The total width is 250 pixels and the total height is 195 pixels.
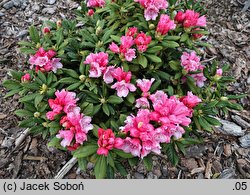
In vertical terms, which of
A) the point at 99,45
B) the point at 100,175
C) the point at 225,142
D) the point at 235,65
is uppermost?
the point at 99,45

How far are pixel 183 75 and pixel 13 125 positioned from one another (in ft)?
5.41

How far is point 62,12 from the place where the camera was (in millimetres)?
4258

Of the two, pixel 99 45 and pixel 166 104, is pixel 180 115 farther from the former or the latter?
pixel 99 45

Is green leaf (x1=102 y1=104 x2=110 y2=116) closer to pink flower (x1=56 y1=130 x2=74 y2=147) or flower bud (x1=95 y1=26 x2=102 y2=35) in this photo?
pink flower (x1=56 y1=130 x2=74 y2=147)

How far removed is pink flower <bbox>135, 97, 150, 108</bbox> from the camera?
2.36m

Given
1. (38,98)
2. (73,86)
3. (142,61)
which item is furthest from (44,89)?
(142,61)

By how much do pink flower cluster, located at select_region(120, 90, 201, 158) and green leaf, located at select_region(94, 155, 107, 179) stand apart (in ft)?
0.49

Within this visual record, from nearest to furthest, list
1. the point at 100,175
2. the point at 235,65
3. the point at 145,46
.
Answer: the point at 100,175
the point at 145,46
the point at 235,65

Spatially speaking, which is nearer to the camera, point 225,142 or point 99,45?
point 99,45

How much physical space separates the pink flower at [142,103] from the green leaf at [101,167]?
0.43m

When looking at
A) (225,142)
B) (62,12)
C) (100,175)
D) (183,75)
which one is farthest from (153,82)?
(62,12)

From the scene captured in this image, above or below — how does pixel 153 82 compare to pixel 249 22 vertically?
above

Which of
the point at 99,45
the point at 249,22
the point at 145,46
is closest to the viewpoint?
the point at 145,46

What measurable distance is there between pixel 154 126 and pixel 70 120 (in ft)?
1.81
